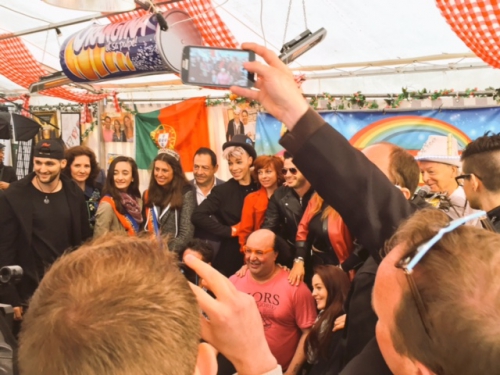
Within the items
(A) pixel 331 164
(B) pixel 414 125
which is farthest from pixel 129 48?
(B) pixel 414 125

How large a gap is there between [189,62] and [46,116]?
277 inches

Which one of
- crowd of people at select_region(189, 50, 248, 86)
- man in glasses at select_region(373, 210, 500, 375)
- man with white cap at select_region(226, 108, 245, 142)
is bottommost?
man in glasses at select_region(373, 210, 500, 375)

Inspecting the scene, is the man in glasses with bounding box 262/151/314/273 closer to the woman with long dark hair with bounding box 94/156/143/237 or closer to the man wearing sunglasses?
the woman with long dark hair with bounding box 94/156/143/237

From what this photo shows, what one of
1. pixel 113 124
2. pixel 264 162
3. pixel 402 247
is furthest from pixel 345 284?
pixel 113 124

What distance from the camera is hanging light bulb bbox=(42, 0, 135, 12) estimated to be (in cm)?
209

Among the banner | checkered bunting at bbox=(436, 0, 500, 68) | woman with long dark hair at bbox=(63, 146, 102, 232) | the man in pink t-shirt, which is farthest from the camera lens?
the banner

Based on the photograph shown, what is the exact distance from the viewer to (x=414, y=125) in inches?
181

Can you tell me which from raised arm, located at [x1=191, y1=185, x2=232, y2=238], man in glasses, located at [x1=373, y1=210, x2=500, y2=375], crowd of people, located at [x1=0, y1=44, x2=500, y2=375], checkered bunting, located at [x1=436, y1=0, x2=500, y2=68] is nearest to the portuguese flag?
raised arm, located at [x1=191, y1=185, x2=232, y2=238]

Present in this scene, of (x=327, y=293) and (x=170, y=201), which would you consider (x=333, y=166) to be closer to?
(x=327, y=293)

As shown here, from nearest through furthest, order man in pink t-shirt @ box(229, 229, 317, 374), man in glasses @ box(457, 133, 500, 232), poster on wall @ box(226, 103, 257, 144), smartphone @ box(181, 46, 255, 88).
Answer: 1. smartphone @ box(181, 46, 255, 88)
2. man in glasses @ box(457, 133, 500, 232)
3. man in pink t-shirt @ box(229, 229, 317, 374)
4. poster on wall @ box(226, 103, 257, 144)

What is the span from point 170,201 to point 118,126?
3.38 metres

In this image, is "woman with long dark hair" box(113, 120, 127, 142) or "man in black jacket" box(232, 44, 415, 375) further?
"woman with long dark hair" box(113, 120, 127, 142)

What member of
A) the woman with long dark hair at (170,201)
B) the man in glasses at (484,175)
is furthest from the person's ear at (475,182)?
the woman with long dark hair at (170,201)

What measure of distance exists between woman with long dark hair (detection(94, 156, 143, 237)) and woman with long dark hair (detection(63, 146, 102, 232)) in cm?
34
